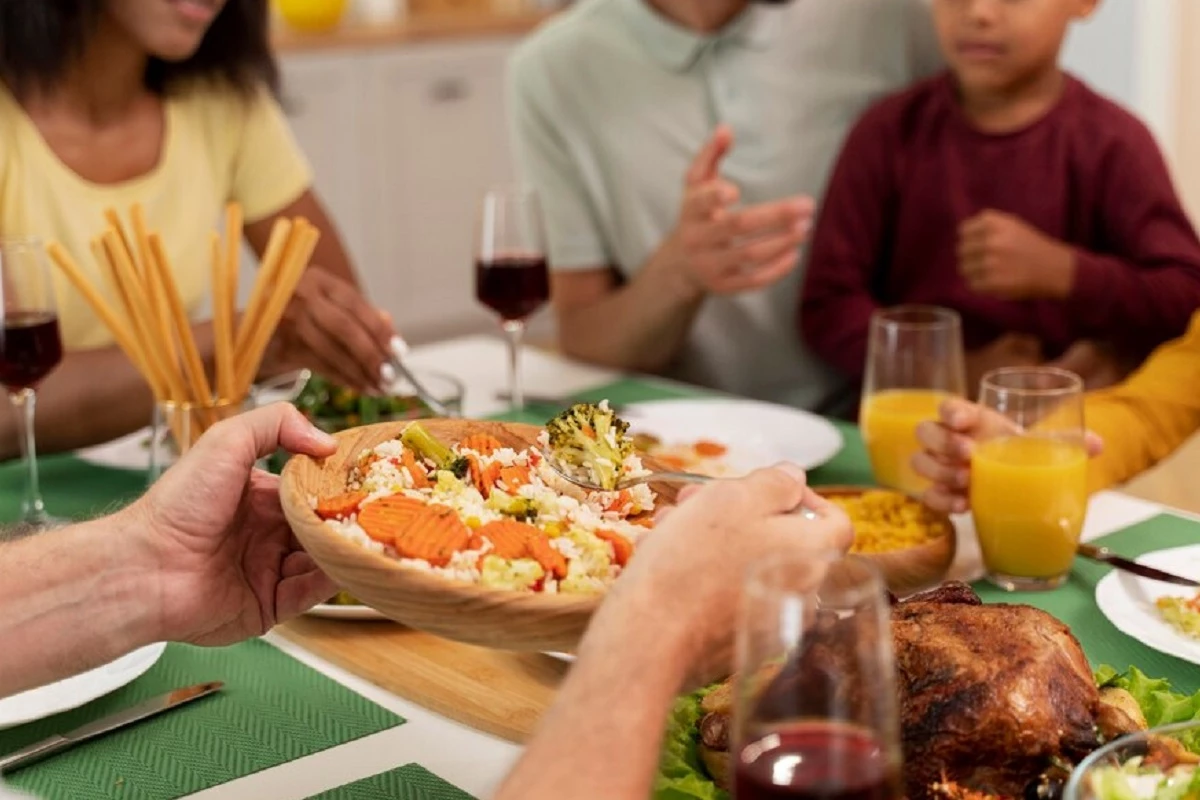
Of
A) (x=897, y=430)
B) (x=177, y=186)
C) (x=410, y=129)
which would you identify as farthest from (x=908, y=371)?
(x=410, y=129)

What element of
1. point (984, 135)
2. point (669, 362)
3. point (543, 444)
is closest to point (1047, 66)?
point (984, 135)

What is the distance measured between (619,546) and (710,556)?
5.0 inches

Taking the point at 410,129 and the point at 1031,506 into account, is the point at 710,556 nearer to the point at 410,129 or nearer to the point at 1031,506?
the point at 1031,506

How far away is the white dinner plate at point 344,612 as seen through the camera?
4.41 ft

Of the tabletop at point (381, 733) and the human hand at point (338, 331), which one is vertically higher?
the human hand at point (338, 331)

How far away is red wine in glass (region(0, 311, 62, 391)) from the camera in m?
1.59

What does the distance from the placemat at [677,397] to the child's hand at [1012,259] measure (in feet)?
1.01

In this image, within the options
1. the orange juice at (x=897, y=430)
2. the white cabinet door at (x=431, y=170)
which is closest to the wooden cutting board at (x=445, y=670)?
the orange juice at (x=897, y=430)

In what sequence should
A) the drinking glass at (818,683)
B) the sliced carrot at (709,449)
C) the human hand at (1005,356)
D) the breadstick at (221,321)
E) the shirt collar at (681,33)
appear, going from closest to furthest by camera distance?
the drinking glass at (818,683)
the breadstick at (221,321)
the sliced carrot at (709,449)
the human hand at (1005,356)
the shirt collar at (681,33)

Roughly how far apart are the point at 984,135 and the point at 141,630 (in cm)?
159

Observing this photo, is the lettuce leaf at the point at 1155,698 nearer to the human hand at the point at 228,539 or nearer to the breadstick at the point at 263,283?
the human hand at the point at 228,539

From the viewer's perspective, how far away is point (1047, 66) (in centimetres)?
228

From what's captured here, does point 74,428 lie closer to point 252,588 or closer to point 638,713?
point 252,588

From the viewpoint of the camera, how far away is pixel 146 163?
224 cm
